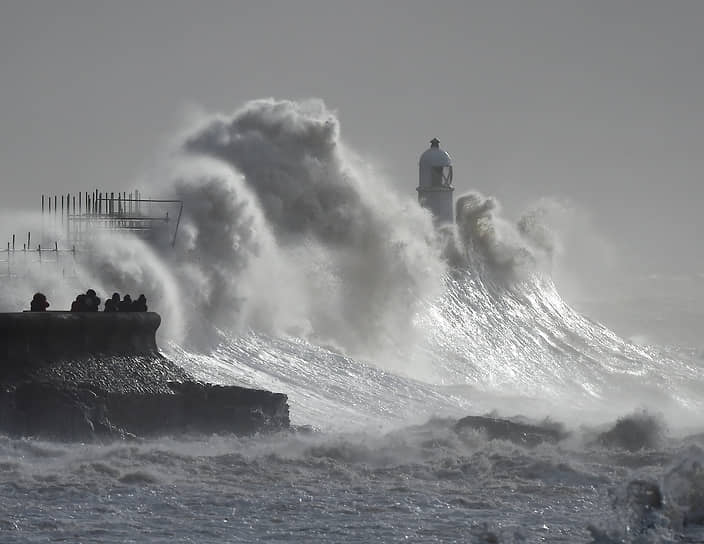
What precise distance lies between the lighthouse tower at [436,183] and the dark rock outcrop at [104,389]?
2377cm

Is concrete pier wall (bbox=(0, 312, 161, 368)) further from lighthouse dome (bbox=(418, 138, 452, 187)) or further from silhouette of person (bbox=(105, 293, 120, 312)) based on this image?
lighthouse dome (bbox=(418, 138, 452, 187))

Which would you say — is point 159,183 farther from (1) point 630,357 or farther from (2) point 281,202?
(1) point 630,357

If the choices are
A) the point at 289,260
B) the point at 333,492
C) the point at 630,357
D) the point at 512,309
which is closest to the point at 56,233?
the point at 289,260

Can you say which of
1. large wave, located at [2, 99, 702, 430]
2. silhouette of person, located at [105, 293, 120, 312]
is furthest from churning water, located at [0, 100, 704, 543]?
silhouette of person, located at [105, 293, 120, 312]

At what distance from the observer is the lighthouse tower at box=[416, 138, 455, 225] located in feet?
136

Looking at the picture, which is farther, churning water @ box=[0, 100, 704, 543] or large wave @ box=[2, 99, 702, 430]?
large wave @ box=[2, 99, 702, 430]

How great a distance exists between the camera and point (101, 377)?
16.3m

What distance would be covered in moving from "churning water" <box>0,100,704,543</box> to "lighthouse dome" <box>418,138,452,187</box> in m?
1.14

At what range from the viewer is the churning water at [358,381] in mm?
12758

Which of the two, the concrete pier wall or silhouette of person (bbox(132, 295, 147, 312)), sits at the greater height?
silhouette of person (bbox(132, 295, 147, 312))

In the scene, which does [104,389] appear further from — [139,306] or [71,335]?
[139,306]

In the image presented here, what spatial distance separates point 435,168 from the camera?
42594mm

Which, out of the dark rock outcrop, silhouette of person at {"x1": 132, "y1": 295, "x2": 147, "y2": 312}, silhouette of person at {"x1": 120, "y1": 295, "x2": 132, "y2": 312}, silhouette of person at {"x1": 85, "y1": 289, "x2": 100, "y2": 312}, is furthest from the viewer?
silhouette of person at {"x1": 132, "y1": 295, "x2": 147, "y2": 312}

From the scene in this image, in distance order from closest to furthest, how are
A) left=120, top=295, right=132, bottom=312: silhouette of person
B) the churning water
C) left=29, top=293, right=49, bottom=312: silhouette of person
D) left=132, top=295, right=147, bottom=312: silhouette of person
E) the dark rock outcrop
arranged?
the churning water, the dark rock outcrop, left=29, top=293, right=49, bottom=312: silhouette of person, left=120, top=295, right=132, bottom=312: silhouette of person, left=132, top=295, right=147, bottom=312: silhouette of person
